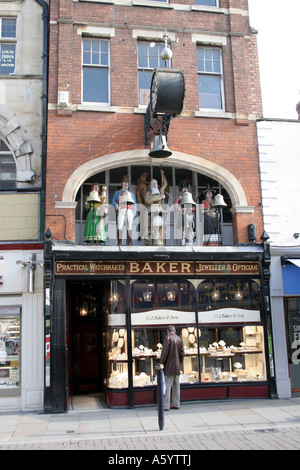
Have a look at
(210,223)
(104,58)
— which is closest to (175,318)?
(210,223)

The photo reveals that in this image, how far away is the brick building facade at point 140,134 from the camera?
35.8 feet

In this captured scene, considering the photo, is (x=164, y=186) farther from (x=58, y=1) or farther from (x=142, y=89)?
(x=58, y=1)

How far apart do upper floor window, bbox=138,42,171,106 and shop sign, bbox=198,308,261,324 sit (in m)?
5.73

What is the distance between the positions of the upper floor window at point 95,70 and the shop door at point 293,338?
7.24 metres

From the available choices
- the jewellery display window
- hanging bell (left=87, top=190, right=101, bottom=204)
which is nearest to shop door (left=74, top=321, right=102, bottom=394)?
Result: the jewellery display window

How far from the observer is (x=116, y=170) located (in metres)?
12.4

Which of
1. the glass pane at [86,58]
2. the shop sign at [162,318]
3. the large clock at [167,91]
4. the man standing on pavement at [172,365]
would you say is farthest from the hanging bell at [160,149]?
the man standing on pavement at [172,365]

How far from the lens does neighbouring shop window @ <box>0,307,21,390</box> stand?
35.2 feet

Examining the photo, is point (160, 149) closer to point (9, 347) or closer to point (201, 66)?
point (201, 66)

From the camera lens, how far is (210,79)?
12609 mm

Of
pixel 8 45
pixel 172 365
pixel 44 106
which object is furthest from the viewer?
pixel 8 45

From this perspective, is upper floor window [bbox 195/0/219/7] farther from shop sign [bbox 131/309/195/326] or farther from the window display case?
shop sign [bbox 131/309/195/326]

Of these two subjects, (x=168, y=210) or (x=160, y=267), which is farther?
(x=168, y=210)

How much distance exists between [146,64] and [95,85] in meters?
1.51
